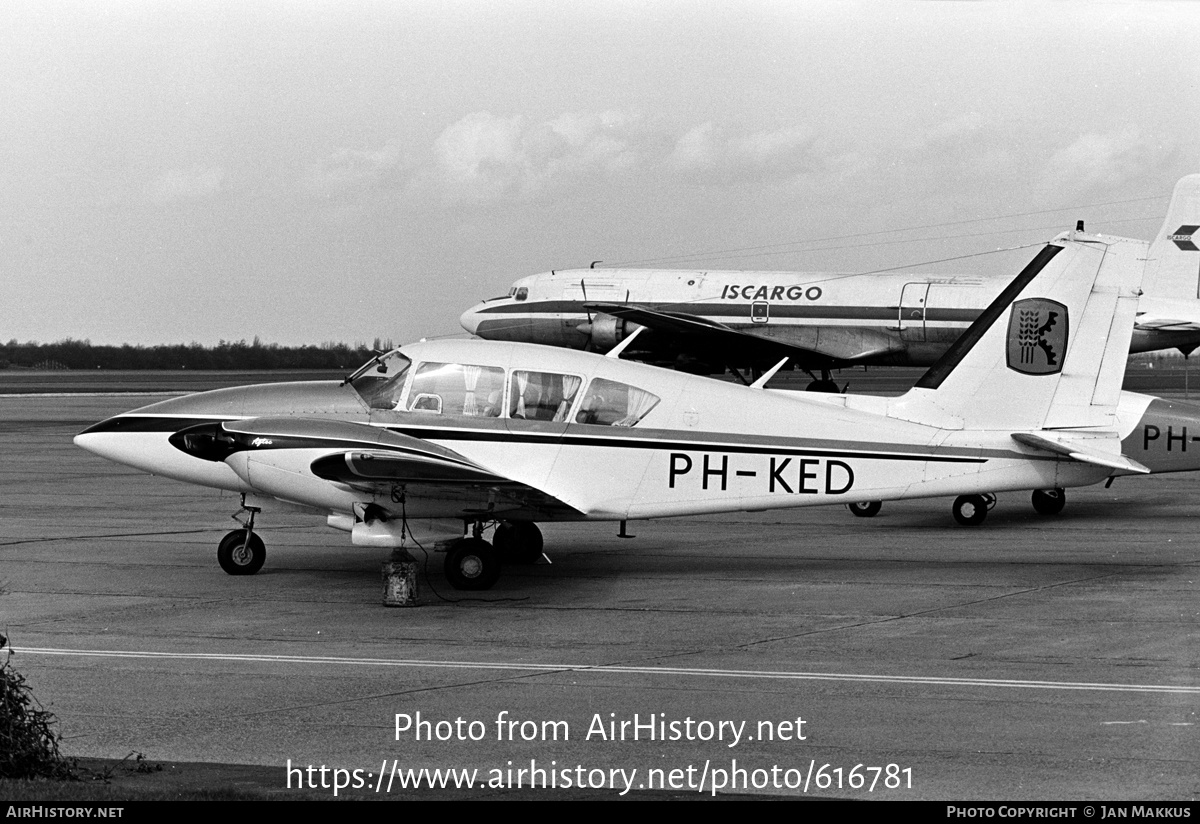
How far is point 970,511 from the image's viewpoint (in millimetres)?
20234

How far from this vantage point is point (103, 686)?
10.0 metres

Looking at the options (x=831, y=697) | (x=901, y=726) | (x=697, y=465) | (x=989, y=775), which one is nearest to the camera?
(x=989, y=775)

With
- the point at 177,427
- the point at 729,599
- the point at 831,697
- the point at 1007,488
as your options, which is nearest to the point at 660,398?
the point at 729,599

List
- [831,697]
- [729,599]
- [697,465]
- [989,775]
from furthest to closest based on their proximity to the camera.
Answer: [697,465] → [729,599] → [831,697] → [989,775]

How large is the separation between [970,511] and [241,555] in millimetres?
10199

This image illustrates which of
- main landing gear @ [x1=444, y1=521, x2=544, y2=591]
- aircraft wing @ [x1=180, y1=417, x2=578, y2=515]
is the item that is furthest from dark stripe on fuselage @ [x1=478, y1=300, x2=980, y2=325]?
main landing gear @ [x1=444, y1=521, x2=544, y2=591]

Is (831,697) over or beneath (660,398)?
beneath

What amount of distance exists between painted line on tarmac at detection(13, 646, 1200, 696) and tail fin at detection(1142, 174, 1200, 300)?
3465cm

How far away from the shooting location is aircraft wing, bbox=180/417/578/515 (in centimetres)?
1334

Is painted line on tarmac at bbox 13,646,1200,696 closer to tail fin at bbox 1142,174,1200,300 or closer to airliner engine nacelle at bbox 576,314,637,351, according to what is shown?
airliner engine nacelle at bbox 576,314,637,351

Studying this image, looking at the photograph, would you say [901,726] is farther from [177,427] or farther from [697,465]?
[177,427]

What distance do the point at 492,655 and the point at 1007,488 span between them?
6.92 meters

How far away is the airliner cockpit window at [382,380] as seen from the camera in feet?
48.8

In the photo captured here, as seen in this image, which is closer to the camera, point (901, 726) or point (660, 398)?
point (901, 726)
